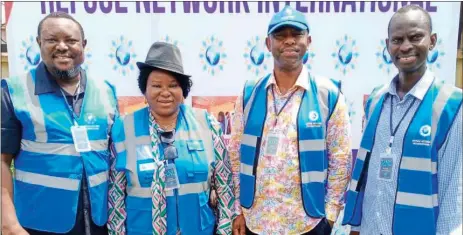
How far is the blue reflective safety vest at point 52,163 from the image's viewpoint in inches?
85.6

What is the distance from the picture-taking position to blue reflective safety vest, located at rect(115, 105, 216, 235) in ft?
7.04

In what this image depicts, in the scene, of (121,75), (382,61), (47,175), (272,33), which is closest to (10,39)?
(121,75)

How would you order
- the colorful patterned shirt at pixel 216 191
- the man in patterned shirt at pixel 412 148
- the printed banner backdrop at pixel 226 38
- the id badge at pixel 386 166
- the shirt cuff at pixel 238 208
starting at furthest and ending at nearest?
the printed banner backdrop at pixel 226 38
the shirt cuff at pixel 238 208
the colorful patterned shirt at pixel 216 191
the id badge at pixel 386 166
the man in patterned shirt at pixel 412 148

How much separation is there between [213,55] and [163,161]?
1211 millimetres

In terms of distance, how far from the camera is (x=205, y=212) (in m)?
2.22

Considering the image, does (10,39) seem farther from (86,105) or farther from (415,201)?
(415,201)

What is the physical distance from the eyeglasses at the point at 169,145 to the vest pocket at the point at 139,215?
0.78 ft

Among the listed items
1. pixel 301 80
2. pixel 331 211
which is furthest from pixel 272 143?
pixel 331 211

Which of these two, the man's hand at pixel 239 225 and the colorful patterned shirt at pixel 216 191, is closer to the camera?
the colorful patterned shirt at pixel 216 191

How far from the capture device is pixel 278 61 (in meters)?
2.28

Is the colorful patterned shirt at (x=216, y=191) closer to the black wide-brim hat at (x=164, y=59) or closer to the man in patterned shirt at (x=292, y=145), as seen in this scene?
the man in patterned shirt at (x=292, y=145)

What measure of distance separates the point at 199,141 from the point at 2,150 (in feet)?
3.28

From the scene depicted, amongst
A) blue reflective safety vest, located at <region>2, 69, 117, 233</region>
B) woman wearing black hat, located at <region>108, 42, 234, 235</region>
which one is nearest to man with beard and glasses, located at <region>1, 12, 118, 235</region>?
blue reflective safety vest, located at <region>2, 69, 117, 233</region>

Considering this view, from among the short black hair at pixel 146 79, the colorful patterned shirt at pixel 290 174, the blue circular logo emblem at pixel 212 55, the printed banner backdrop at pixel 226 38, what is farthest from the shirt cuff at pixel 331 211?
the blue circular logo emblem at pixel 212 55
